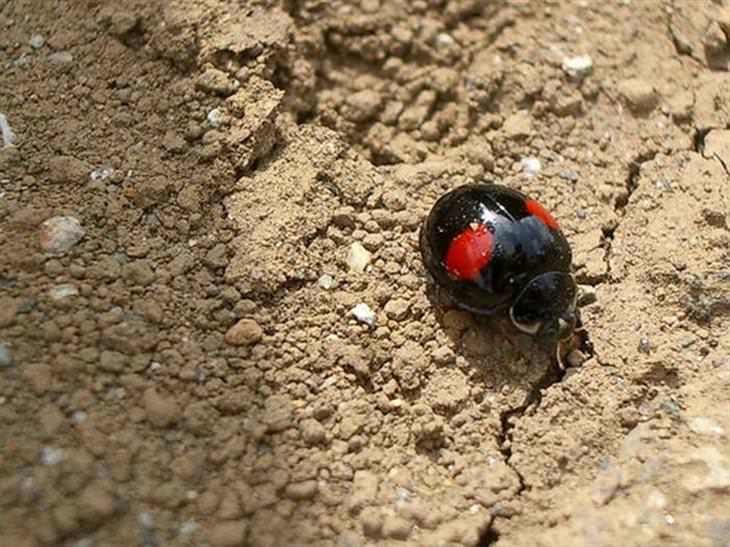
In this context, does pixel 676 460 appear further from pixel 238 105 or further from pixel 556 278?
pixel 238 105

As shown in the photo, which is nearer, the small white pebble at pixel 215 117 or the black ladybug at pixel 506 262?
the black ladybug at pixel 506 262

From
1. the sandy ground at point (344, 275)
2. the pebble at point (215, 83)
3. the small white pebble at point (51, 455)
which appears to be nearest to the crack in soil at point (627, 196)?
the sandy ground at point (344, 275)

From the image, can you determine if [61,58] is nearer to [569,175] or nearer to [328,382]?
[328,382]

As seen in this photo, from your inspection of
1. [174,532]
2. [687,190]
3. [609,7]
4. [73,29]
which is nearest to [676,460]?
[687,190]

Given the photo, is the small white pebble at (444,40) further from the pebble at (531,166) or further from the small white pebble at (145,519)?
the small white pebble at (145,519)

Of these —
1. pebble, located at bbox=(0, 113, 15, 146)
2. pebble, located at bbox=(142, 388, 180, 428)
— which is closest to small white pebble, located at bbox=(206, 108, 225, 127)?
pebble, located at bbox=(0, 113, 15, 146)

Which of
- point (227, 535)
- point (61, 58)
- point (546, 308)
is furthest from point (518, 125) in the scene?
point (227, 535)
